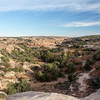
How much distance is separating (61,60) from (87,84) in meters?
15.6

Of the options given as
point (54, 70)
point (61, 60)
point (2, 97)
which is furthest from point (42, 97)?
point (61, 60)

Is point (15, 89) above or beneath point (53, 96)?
beneath

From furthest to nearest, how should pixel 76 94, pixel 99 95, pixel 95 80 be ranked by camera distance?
pixel 95 80
pixel 76 94
pixel 99 95

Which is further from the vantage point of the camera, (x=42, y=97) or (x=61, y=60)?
(x=61, y=60)

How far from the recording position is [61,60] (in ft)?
115

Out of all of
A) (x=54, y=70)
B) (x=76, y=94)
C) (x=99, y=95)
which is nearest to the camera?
(x=99, y=95)

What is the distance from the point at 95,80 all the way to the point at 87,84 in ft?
3.58

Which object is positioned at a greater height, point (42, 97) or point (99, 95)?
point (42, 97)

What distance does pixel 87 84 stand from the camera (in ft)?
64.7

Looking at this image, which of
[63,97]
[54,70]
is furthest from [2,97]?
[54,70]

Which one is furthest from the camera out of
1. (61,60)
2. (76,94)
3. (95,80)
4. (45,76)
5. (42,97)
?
(61,60)

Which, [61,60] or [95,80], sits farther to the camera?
[61,60]

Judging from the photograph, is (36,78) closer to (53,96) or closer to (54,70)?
(54,70)

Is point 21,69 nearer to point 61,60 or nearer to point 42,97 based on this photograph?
point 61,60
